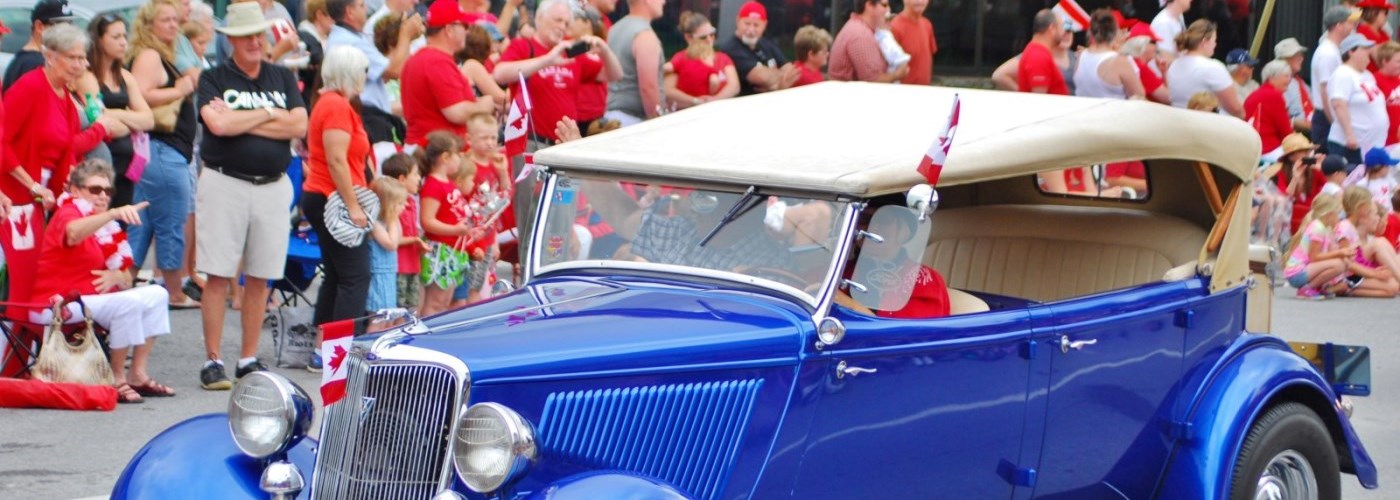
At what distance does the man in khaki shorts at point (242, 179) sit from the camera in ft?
28.2

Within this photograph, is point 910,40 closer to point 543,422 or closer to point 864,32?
point 864,32

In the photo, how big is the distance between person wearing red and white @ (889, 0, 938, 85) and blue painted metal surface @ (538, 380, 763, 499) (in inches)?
399

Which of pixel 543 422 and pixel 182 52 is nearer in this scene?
pixel 543 422

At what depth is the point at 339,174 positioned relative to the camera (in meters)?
8.91

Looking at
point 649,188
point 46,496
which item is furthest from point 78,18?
point 649,188

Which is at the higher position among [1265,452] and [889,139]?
[889,139]

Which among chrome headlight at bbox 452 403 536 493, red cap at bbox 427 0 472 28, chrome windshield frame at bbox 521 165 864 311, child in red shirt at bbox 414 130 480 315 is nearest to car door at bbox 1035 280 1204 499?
chrome windshield frame at bbox 521 165 864 311

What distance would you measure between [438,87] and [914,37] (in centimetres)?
542

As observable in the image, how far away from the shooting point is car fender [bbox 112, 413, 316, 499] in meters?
4.82

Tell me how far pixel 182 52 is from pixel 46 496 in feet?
15.7

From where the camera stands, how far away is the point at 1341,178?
1393 cm

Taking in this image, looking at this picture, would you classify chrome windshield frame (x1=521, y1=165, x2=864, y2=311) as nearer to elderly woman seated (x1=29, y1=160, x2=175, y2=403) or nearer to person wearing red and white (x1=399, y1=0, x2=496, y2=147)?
elderly woman seated (x1=29, y1=160, x2=175, y2=403)

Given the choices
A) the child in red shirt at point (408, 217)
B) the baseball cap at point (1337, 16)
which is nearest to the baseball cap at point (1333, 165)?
the baseball cap at point (1337, 16)

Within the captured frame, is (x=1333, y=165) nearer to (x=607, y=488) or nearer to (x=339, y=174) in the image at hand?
(x=339, y=174)
